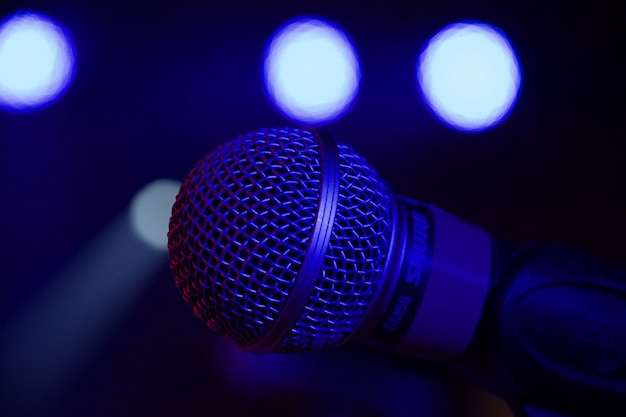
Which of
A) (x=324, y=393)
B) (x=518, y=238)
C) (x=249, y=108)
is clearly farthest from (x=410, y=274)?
(x=249, y=108)

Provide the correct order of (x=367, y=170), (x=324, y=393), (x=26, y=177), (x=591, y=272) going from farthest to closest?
(x=26, y=177), (x=324, y=393), (x=591, y=272), (x=367, y=170)

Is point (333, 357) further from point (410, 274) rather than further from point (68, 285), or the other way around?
point (68, 285)

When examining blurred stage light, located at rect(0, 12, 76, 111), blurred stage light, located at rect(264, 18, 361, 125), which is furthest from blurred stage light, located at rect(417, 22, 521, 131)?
blurred stage light, located at rect(0, 12, 76, 111)

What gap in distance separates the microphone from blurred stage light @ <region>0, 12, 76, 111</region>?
2.28 feet

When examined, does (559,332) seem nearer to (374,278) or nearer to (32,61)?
(374,278)

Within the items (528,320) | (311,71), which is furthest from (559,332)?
(311,71)

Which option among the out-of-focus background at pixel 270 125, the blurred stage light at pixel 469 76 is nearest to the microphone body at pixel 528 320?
the out-of-focus background at pixel 270 125

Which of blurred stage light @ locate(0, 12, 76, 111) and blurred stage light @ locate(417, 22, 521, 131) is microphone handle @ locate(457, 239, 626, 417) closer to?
blurred stage light @ locate(417, 22, 521, 131)

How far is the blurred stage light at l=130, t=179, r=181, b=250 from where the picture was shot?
120 centimetres

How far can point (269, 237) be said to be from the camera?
0.65 m

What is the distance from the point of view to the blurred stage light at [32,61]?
1252 mm

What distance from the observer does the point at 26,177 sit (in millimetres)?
1215

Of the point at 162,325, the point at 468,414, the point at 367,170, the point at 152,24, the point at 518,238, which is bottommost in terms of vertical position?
the point at 468,414

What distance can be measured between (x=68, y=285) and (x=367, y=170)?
712mm
